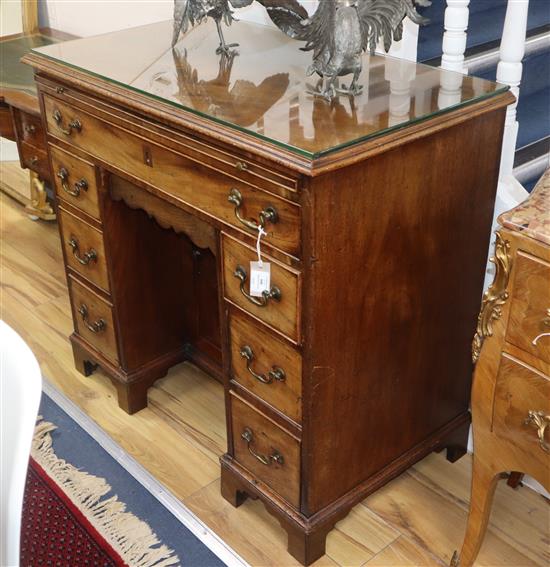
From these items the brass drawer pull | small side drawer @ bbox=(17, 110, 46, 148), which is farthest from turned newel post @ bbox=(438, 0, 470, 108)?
small side drawer @ bbox=(17, 110, 46, 148)

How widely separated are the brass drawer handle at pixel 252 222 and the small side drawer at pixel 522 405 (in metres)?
0.46

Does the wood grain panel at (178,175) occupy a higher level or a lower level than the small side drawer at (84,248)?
higher

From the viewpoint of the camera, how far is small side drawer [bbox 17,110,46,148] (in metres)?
2.55

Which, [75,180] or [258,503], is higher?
[75,180]

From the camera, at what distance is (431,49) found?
81.0 inches

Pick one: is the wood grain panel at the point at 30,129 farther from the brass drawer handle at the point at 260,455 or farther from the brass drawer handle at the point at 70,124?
the brass drawer handle at the point at 260,455

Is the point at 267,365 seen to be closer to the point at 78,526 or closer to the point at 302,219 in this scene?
the point at 302,219

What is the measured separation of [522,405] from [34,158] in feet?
6.13

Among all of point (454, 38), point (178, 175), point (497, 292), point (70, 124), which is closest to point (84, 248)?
point (70, 124)

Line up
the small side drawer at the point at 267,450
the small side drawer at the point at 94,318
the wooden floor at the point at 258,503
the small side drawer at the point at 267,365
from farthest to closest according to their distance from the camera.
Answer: the small side drawer at the point at 94,318 < the wooden floor at the point at 258,503 < the small side drawer at the point at 267,450 < the small side drawer at the point at 267,365

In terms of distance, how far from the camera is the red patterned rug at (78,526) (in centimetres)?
177

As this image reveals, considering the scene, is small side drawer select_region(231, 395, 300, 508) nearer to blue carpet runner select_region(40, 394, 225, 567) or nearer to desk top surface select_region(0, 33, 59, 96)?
blue carpet runner select_region(40, 394, 225, 567)

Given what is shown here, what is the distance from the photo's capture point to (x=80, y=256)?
6.93 ft

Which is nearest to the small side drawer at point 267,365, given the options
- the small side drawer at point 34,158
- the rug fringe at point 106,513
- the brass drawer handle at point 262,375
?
the brass drawer handle at point 262,375
